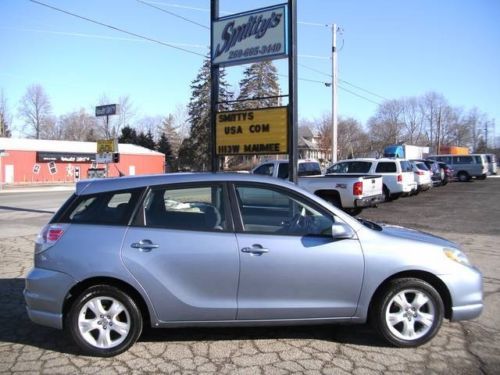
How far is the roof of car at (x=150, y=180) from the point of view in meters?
4.66

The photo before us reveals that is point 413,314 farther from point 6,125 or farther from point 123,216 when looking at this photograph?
point 6,125

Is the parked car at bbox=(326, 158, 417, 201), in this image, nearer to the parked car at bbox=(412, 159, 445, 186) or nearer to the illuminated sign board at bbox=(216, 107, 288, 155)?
the illuminated sign board at bbox=(216, 107, 288, 155)

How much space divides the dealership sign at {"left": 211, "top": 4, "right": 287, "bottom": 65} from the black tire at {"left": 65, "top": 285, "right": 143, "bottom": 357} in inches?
261

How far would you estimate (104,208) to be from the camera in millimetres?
4594

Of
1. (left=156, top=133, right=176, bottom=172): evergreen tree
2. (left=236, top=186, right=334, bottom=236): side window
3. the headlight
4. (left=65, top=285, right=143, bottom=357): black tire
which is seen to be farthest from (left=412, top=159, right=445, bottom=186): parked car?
(left=156, top=133, right=176, bottom=172): evergreen tree

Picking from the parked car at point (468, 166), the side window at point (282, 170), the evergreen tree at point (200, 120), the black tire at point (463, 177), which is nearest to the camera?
the side window at point (282, 170)

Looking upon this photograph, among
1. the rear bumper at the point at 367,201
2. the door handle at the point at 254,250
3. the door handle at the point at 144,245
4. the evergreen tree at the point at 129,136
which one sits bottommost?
the rear bumper at the point at 367,201

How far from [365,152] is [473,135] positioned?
37992 millimetres

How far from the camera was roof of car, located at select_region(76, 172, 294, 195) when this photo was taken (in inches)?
183

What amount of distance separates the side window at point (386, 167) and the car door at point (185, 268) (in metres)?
17.2

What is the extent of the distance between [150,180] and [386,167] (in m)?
17.3

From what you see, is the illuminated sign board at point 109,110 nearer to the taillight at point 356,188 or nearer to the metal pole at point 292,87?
the taillight at point 356,188

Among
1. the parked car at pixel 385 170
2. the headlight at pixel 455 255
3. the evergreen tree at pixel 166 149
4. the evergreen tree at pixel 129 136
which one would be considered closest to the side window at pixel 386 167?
the parked car at pixel 385 170

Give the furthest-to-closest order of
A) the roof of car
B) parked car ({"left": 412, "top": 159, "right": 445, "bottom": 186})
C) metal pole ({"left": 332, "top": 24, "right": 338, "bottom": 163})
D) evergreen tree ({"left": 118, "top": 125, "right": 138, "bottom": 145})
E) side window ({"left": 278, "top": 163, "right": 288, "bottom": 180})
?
evergreen tree ({"left": 118, "top": 125, "right": 138, "bottom": 145}) → parked car ({"left": 412, "top": 159, "right": 445, "bottom": 186}) → metal pole ({"left": 332, "top": 24, "right": 338, "bottom": 163}) → side window ({"left": 278, "top": 163, "right": 288, "bottom": 180}) → the roof of car
